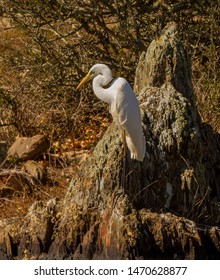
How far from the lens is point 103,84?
6129 mm

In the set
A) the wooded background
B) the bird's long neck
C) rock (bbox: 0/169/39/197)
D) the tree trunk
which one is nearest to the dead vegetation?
the wooded background

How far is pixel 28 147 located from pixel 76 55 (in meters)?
1.11

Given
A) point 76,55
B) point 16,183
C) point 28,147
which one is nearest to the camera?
point 16,183

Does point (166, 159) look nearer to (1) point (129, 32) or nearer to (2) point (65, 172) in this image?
(2) point (65, 172)

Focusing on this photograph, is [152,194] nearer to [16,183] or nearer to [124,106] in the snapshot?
[124,106]

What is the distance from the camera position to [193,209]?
6172 mm

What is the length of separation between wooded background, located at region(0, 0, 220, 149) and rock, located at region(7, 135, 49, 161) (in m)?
0.22

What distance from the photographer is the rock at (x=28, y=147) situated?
7855 mm

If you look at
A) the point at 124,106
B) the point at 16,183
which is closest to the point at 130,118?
the point at 124,106

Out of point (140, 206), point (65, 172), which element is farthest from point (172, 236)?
point (65, 172)

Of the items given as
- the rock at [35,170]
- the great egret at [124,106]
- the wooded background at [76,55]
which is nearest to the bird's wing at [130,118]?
the great egret at [124,106]

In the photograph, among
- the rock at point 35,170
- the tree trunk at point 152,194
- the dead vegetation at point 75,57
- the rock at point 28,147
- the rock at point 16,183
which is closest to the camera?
the tree trunk at point 152,194

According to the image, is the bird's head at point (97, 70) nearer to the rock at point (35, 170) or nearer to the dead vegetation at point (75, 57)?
the rock at point (35, 170)

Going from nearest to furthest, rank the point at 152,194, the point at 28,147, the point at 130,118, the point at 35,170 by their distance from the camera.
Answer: the point at 130,118 < the point at 152,194 < the point at 35,170 < the point at 28,147
